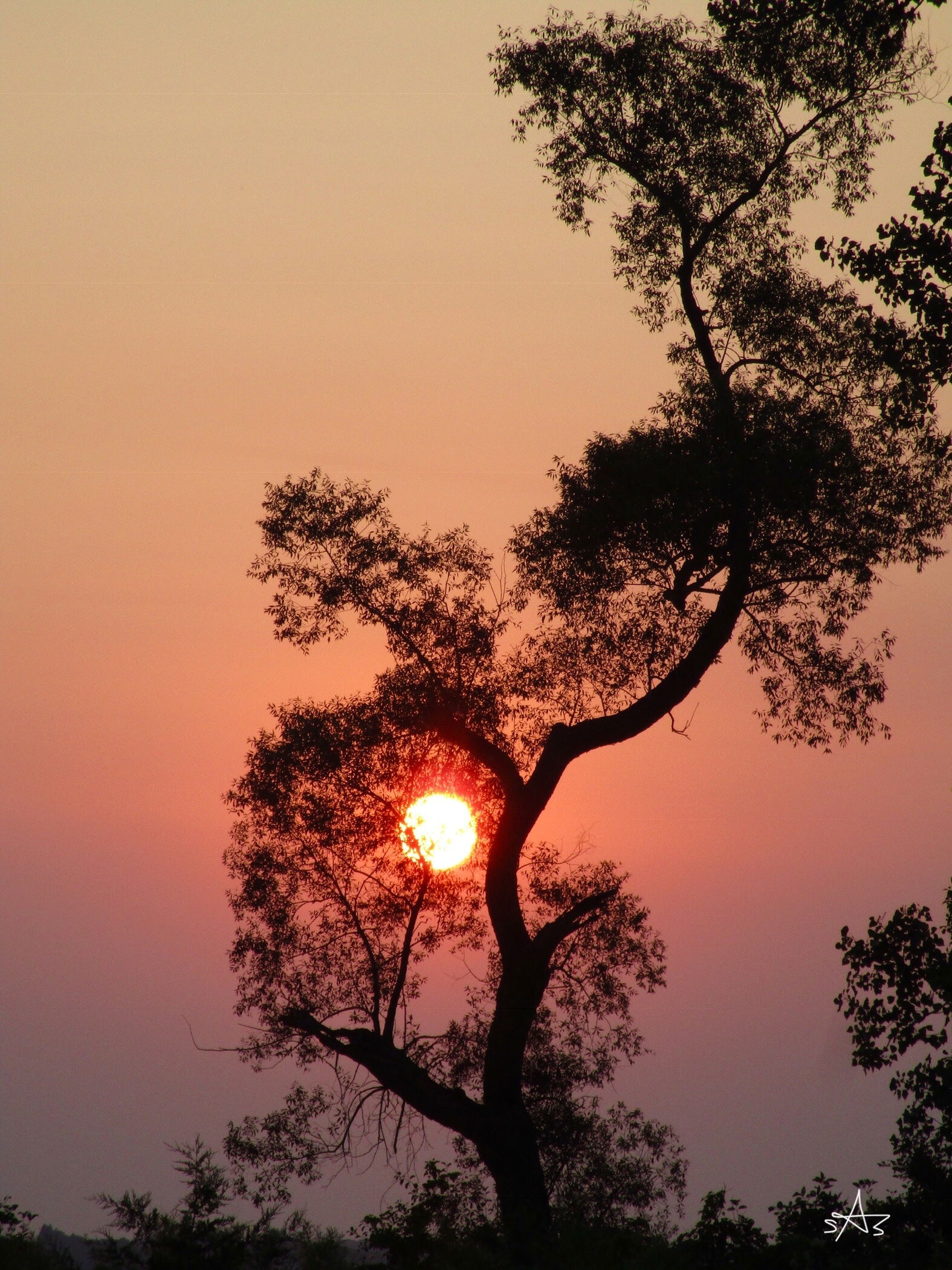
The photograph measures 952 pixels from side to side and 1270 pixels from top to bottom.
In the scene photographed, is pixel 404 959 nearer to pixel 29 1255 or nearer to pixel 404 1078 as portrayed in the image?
pixel 404 1078

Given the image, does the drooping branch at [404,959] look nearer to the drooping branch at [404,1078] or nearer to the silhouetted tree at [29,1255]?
the drooping branch at [404,1078]

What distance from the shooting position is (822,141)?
28.1 metres

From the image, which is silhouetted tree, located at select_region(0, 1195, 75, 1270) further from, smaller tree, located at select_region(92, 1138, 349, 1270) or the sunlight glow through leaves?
the sunlight glow through leaves

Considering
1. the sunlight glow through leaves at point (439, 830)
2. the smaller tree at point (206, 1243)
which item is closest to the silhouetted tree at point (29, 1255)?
the smaller tree at point (206, 1243)

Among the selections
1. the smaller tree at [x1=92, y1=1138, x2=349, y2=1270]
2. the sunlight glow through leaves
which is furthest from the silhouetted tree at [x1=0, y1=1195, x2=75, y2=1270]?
the sunlight glow through leaves

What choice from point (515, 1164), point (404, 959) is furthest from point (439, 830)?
point (515, 1164)

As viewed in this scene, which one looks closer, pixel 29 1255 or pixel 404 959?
pixel 29 1255

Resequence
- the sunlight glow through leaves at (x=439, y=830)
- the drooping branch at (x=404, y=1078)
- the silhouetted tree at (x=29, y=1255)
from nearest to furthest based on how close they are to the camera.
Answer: the silhouetted tree at (x=29, y=1255), the drooping branch at (x=404, y=1078), the sunlight glow through leaves at (x=439, y=830)

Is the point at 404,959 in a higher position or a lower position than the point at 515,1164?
higher

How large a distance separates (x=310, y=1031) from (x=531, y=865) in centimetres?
747

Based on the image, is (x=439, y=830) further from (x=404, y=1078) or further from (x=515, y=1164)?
(x=515, y=1164)

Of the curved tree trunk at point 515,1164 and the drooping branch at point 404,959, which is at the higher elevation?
the drooping branch at point 404,959

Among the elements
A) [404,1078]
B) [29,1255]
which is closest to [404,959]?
[404,1078]

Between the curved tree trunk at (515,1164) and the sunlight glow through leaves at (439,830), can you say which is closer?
the curved tree trunk at (515,1164)
